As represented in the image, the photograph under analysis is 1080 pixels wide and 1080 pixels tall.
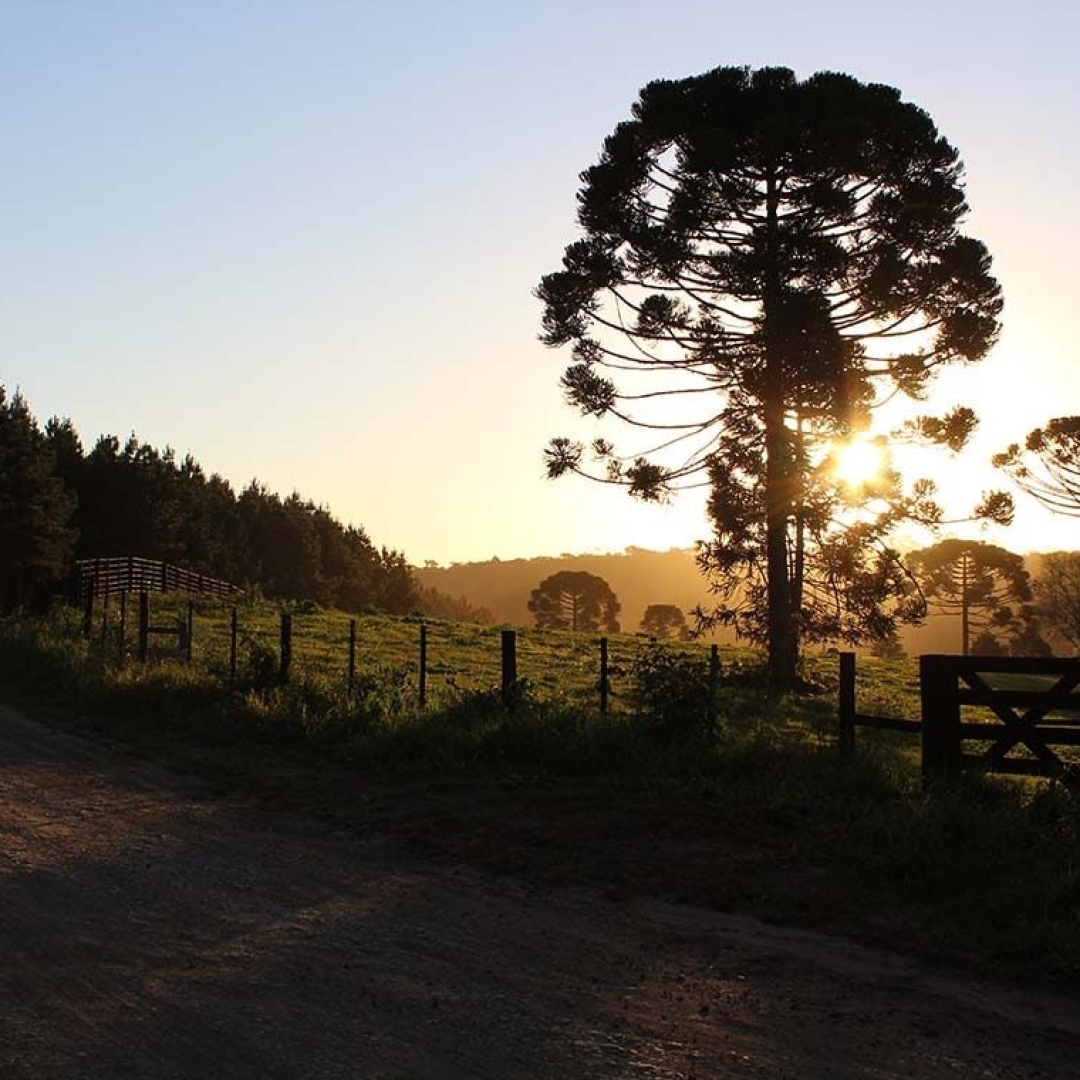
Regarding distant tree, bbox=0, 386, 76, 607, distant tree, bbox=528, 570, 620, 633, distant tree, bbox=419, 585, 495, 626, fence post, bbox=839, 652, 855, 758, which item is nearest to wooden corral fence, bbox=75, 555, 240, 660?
distant tree, bbox=0, 386, 76, 607

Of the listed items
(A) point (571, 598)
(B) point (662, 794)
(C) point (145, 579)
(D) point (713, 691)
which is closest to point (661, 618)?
(A) point (571, 598)

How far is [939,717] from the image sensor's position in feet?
30.2

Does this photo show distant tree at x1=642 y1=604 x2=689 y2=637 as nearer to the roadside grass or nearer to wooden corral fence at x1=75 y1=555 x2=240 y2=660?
wooden corral fence at x1=75 y1=555 x2=240 y2=660

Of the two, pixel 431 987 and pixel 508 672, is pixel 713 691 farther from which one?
pixel 431 987

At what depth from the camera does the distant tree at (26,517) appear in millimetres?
46219

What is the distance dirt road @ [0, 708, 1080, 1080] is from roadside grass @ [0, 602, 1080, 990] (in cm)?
53

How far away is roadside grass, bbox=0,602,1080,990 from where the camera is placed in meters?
6.66

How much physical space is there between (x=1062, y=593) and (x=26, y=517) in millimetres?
47753

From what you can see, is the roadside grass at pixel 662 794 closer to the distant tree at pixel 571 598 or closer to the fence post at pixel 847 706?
the fence post at pixel 847 706

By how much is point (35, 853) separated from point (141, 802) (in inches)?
78.3

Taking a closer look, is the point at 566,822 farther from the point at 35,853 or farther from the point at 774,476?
the point at 774,476

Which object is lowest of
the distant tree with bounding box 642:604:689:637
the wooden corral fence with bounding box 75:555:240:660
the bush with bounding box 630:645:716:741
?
the distant tree with bounding box 642:604:689:637

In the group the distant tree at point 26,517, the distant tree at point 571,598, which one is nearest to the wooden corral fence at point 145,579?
the distant tree at point 26,517

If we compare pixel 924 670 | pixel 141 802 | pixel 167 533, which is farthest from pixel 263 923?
pixel 167 533
